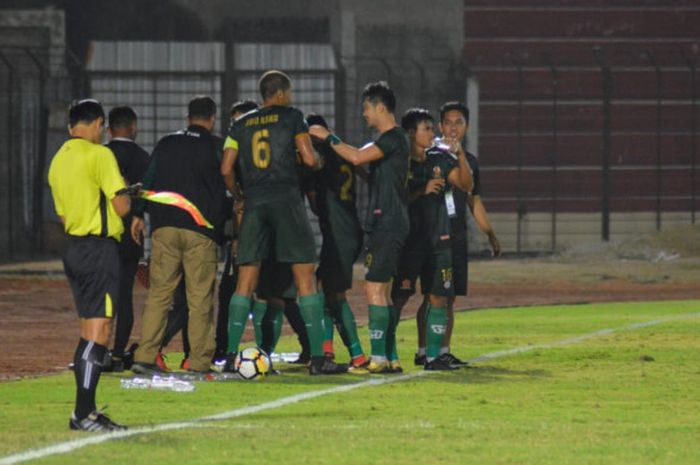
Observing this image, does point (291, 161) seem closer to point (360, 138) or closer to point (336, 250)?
point (336, 250)

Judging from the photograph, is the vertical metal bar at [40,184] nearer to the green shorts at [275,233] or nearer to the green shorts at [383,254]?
the green shorts at [383,254]

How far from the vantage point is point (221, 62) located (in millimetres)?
33125

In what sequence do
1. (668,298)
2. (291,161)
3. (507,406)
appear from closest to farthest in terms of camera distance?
(507,406) → (291,161) → (668,298)

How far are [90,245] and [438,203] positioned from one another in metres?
4.19

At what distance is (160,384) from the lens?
12.5 meters

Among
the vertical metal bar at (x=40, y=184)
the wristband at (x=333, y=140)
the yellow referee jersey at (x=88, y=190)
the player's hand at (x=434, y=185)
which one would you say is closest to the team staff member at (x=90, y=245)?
the yellow referee jersey at (x=88, y=190)

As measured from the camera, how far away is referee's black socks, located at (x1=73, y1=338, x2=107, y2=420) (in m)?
10.1

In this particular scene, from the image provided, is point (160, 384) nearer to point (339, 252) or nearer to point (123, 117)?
point (339, 252)

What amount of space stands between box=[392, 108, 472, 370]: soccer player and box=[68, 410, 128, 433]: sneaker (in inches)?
160

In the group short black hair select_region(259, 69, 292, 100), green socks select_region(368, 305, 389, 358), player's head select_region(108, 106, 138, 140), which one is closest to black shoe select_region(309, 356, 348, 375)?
green socks select_region(368, 305, 389, 358)

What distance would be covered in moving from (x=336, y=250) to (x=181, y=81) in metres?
19.9

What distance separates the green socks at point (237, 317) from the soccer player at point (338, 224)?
0.73 metres

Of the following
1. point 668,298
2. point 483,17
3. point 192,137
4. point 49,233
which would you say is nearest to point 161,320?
point 192,137

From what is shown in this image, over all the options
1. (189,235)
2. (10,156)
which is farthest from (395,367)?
(10,156)
